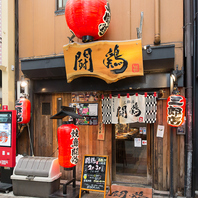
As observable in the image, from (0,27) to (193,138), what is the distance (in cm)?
869

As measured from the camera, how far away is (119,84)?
7121 millimetres

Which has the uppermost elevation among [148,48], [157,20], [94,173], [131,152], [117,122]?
[157,20]

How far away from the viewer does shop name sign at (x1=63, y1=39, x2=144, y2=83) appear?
20.1 feet

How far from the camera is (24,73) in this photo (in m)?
7.93

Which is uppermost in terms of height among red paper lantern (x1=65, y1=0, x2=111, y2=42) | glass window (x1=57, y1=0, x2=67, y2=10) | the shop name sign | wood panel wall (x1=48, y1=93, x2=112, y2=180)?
glass window (x1=57, y1=0, x2=67, y2=10)

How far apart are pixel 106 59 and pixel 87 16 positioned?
4.68 feet

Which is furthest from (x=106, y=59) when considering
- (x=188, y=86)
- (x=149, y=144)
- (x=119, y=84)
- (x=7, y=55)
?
(x=7, y=55)

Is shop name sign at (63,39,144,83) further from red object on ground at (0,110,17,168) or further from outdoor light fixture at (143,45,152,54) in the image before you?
red object on ground at (0,110,17,168)

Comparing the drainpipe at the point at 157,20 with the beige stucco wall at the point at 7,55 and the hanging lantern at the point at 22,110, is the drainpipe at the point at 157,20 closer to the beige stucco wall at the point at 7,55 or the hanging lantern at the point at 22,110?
the hanging lantern at the point at 22,110

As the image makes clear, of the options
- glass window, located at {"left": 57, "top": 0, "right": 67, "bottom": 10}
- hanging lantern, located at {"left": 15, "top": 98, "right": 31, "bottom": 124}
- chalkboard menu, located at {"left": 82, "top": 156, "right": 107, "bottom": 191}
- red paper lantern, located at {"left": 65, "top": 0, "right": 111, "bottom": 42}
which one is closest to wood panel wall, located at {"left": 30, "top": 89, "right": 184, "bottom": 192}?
hanging lantern, located at {"left": 15, "top": 98, "right": 31, "bottom": 124}

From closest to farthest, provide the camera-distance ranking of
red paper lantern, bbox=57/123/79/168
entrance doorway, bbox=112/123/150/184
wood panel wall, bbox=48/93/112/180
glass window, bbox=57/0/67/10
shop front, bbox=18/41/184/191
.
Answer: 1. red paper lantern, bbox=57/123/79/168
2. shop front, bbox=18/41/184/191
3. entrance doorway, bbox=112/123/150/184
4. wood panel wall, bbox=48/93/112/180
5. glass window, bbox=57/0/67/10

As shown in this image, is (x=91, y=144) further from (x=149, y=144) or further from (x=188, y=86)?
(x=188, y=86)

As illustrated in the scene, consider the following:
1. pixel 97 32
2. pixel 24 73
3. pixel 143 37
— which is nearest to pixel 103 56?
pixel 97 32

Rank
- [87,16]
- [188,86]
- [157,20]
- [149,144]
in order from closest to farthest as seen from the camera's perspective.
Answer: [87,16], [188,86], [157,20], [149,144]
